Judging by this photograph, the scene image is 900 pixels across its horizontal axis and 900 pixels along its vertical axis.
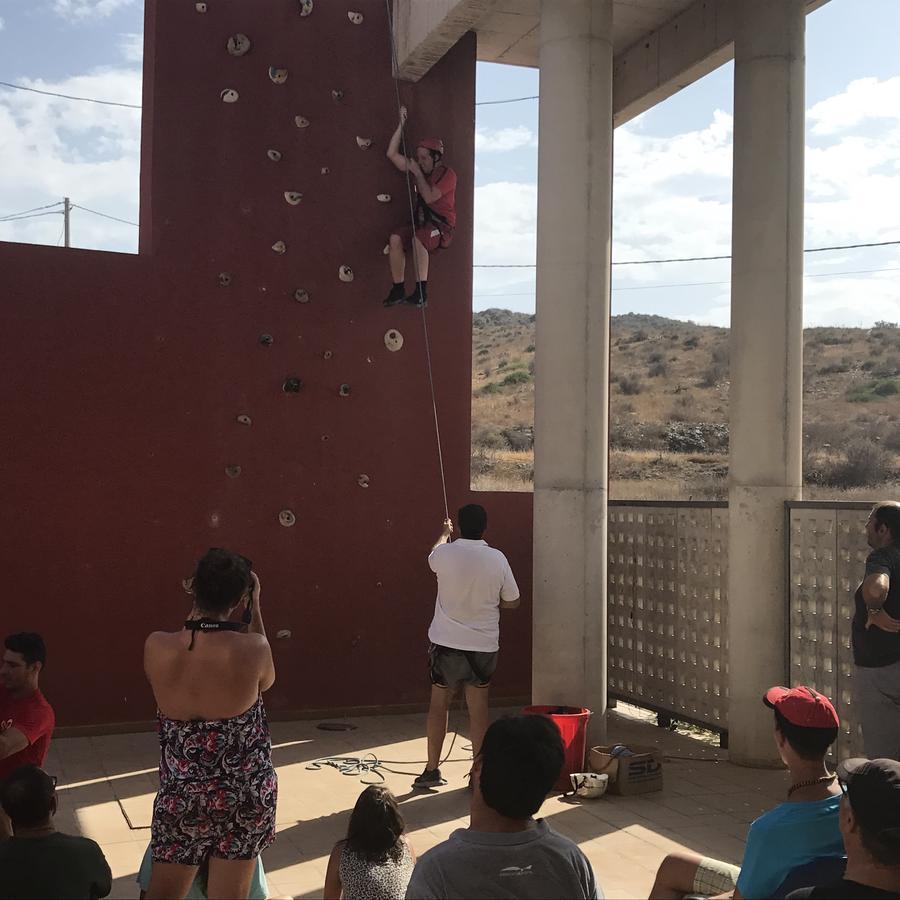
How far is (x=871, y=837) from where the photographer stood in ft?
6.96

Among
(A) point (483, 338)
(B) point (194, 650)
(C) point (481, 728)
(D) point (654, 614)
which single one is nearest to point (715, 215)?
(A) point (483, 338)

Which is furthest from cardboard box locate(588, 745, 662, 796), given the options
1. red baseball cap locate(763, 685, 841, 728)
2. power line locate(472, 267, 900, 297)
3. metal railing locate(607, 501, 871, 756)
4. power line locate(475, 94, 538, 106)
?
power line locate(472, 267, 900, 297)

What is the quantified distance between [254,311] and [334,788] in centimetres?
306

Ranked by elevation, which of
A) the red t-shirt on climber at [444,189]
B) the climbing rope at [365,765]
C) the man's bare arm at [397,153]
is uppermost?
the man's bare arm at [397,153]

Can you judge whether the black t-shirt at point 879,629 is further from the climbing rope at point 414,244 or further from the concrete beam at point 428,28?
the concrete beam at point 428,28

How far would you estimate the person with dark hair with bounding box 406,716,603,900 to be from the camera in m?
2.10

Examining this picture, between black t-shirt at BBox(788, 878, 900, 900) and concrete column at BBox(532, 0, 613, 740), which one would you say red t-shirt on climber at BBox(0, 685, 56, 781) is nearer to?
black t-shirt at BBox(788, 878, 900, 900)

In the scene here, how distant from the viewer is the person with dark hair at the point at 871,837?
82.4 inches

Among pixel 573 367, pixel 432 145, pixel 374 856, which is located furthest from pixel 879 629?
pixel 432 145

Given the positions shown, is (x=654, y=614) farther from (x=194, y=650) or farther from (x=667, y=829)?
(x=194, y=650)

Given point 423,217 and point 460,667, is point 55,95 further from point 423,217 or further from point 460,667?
point 460,667

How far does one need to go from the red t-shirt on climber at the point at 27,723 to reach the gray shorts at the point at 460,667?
219 centimetres

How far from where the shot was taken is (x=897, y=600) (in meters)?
4.47

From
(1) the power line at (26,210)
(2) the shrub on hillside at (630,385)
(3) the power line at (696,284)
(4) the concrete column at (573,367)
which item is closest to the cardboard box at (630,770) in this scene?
(4) the concrete column at (573,367)
